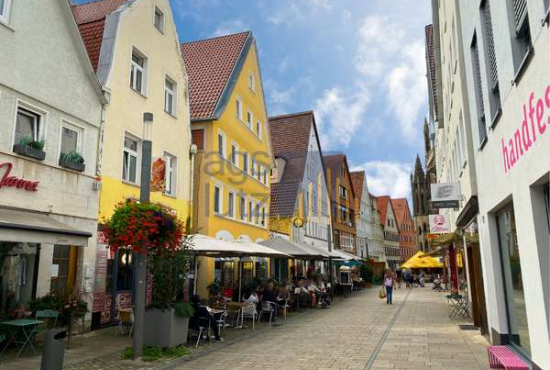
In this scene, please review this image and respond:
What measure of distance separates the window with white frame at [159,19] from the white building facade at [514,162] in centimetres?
1113

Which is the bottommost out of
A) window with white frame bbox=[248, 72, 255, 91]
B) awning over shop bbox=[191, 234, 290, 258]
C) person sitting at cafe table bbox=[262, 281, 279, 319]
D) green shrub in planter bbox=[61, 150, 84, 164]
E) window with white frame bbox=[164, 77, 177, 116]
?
person sitting at cafe table bbox=[262, 281, 279, 319]

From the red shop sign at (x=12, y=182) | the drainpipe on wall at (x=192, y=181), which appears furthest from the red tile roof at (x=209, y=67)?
the red shop sign at (x=12, y=182)

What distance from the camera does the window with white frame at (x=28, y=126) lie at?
10422 mm

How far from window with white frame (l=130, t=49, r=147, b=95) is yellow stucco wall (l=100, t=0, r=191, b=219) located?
150 mm

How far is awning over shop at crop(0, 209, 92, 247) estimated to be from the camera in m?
7.67

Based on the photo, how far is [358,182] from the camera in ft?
204

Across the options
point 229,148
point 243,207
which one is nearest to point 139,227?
point 229,148

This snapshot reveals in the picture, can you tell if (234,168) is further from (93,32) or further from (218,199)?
(93,32)

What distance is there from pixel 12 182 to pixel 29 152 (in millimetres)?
865

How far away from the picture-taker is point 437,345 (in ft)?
33.6

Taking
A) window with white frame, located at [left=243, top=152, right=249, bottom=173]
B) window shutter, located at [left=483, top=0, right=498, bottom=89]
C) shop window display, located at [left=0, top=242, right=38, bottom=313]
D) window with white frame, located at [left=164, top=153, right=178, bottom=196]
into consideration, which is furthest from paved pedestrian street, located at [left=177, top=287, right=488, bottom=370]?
window with white frame, located at [left=243, top=152, right=249, bottom=173]

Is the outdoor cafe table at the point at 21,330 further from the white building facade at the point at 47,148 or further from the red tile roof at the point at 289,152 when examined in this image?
the red tile roof at the point at 289,152

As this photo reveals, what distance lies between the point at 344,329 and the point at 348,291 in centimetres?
1791

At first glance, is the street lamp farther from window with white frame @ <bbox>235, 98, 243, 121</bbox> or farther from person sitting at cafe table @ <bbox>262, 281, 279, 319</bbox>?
window with white frame @ <bbox>235, 98, 243, 121</bbox>
